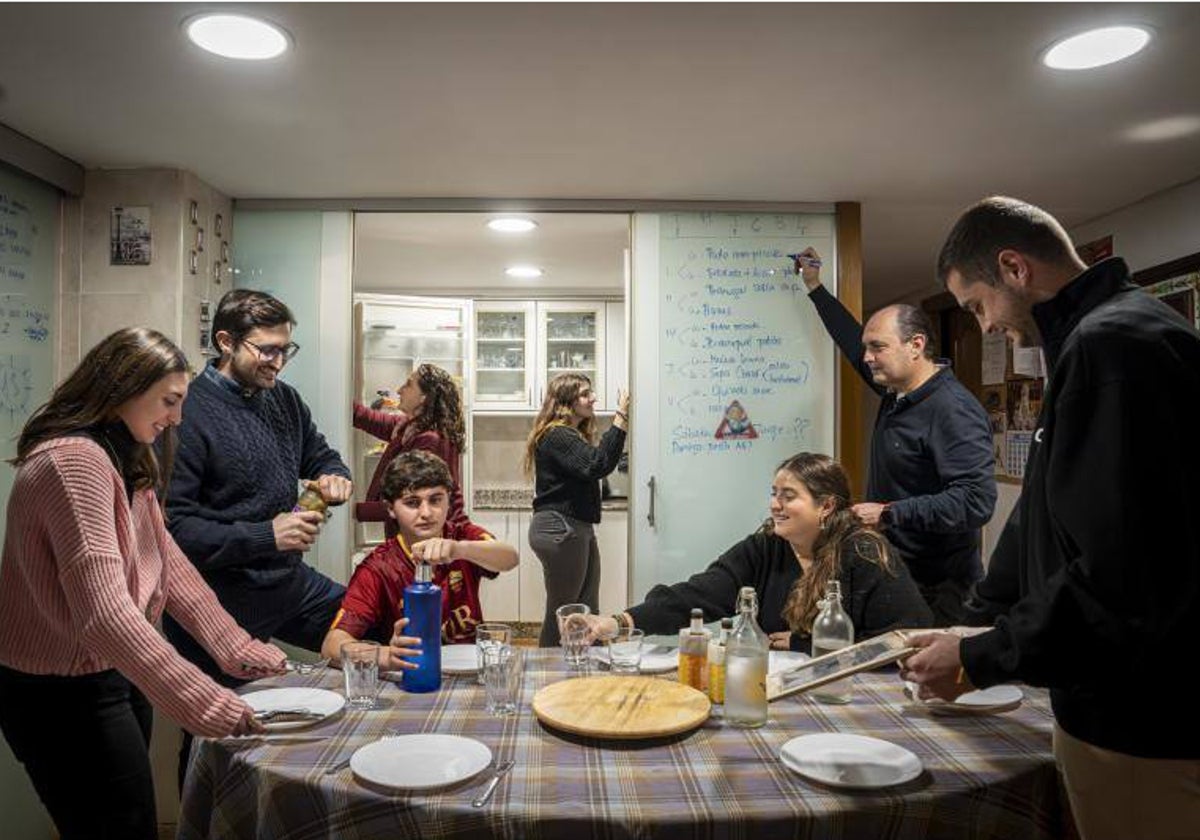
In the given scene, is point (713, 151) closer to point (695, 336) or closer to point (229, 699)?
point (695, 336)

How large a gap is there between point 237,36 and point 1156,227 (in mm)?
3134

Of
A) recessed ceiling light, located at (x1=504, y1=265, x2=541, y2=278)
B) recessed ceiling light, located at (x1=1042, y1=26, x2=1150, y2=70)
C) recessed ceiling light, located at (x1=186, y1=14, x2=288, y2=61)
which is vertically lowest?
recessed ceiling light, located at (x1=186, y1=14, x2=288, y2=61)

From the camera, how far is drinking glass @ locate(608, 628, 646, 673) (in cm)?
172

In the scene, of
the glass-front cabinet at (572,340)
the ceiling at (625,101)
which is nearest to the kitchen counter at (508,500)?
the glass-front cabinet at (572,340)

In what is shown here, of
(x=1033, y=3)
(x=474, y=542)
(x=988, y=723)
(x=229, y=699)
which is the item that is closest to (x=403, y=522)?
(x=474, y=542)

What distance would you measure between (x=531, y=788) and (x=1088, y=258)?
3377mm

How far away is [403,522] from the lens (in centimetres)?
208

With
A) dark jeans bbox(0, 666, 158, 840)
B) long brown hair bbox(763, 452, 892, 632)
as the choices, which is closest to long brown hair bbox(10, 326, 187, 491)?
dark jeans bbox(0, 666, 158, 840)

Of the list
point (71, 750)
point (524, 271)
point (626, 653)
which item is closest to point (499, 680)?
point (626, 653)

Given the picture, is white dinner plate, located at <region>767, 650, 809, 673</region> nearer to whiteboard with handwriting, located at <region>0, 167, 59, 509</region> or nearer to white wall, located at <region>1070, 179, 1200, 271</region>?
white wall, located at <region>1070, 179, 1200, 271</region>

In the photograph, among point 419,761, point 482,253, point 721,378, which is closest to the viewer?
point 419,761

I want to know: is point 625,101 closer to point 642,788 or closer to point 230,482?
point 230,482

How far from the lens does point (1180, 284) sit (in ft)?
9.59

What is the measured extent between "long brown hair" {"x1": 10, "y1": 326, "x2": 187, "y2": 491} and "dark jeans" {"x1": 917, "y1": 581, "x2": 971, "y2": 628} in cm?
209
